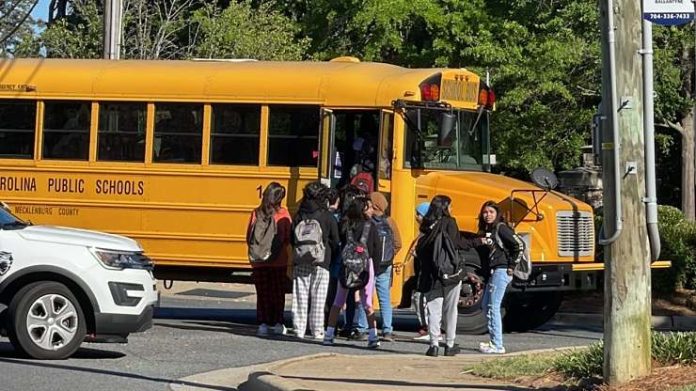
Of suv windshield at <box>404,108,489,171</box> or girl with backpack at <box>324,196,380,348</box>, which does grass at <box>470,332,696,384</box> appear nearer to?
girl with backpack at <box>324,196,380,348</box>

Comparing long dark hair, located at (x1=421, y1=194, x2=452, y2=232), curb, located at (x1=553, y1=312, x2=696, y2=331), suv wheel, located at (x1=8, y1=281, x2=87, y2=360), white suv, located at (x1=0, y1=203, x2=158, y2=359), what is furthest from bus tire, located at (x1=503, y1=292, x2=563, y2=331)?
suv wheel, located at (x1=8, y1=281, x2=87, y2=360)

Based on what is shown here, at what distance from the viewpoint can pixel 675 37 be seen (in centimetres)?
2448

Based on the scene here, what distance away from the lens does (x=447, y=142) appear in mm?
14031

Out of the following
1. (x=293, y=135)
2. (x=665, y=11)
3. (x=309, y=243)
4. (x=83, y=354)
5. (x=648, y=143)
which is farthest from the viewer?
(x=293, y=135)

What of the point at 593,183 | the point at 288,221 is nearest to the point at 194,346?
the point at 288,221

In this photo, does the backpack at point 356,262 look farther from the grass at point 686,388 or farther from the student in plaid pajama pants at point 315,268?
the grass at point 686,388

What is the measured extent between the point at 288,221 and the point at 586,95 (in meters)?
12.7

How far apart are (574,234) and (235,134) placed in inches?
161

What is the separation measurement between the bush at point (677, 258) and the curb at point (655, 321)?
1561 mm

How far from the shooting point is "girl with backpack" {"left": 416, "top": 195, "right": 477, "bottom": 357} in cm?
1185

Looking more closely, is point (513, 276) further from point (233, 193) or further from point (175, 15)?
point (175, 15)

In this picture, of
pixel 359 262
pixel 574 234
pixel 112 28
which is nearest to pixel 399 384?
pixel 359 262

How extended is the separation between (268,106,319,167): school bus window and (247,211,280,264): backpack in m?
1.00

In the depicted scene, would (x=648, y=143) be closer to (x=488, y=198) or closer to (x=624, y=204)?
(x=624, y=204)
